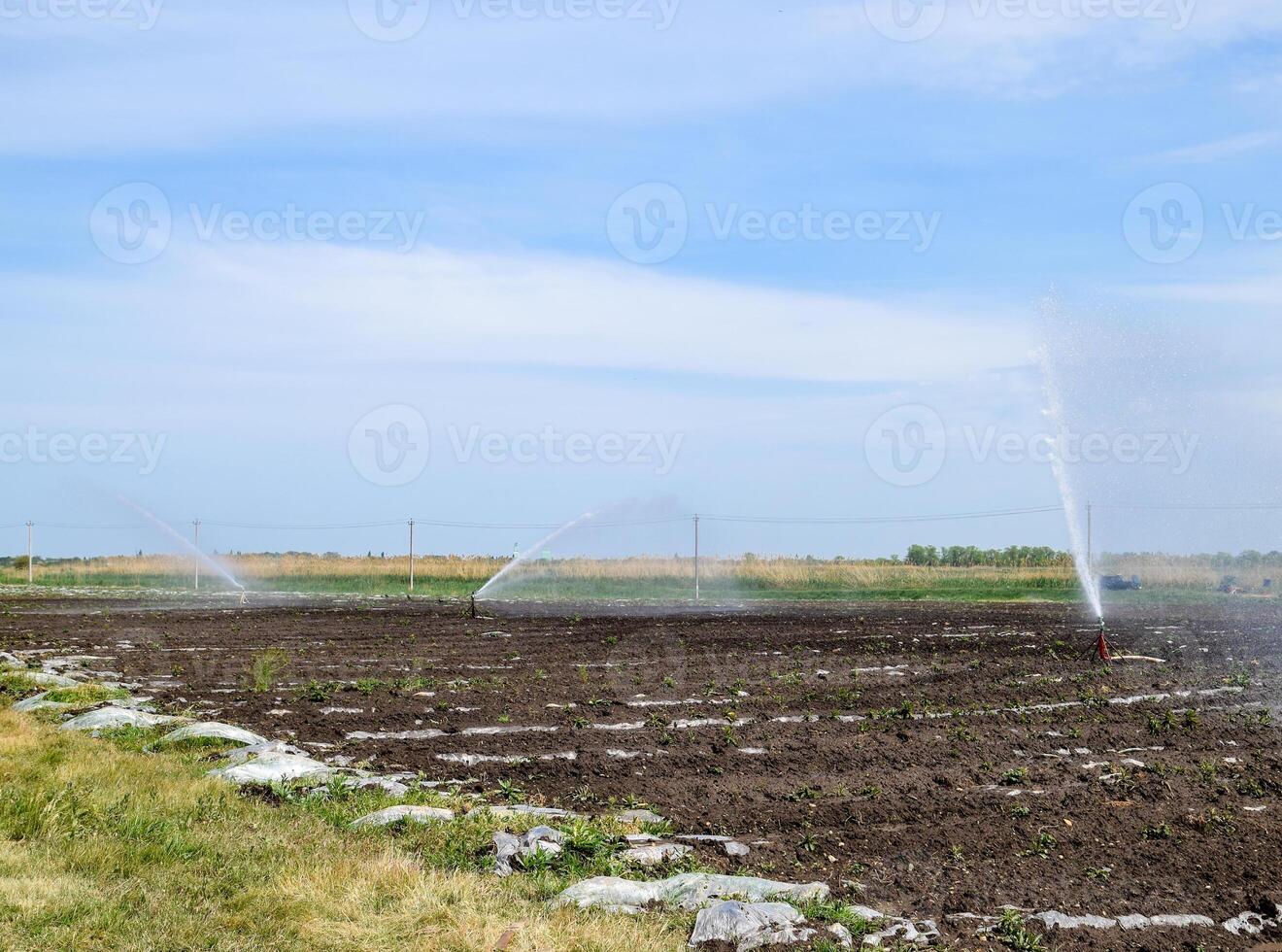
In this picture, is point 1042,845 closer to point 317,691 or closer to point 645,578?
point 317,691

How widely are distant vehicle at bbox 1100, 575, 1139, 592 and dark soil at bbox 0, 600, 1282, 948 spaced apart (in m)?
33.6

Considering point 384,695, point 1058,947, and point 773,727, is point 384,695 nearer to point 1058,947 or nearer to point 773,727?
point 773,727

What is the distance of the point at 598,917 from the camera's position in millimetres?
6016

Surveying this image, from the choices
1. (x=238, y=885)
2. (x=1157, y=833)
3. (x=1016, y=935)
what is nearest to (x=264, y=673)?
(x=238, y=885)

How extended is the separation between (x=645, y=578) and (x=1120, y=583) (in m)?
24.8

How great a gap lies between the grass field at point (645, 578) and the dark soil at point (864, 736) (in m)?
23.7

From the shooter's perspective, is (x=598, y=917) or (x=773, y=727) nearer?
Answer: (x=598, y=917)

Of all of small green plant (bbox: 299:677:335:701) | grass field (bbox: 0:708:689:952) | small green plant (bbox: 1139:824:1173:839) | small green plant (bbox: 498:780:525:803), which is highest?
small green plant (bbox: 299:677:335:701)

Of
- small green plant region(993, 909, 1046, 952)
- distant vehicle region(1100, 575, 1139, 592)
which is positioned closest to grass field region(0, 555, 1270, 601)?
distant vehicle region(1100, 575, 1139, 592)

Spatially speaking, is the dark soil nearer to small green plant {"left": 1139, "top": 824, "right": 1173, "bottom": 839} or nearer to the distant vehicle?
small green plant {"left": 1139, "top": 824, "right": 1173, "bottom": 839}

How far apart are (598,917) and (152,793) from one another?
13.9 feet

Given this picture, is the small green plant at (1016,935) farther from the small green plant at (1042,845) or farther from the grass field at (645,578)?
the grass field at (645,578)

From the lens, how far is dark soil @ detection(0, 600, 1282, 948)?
24.5ft

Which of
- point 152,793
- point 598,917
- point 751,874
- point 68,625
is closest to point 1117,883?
point 751,874
